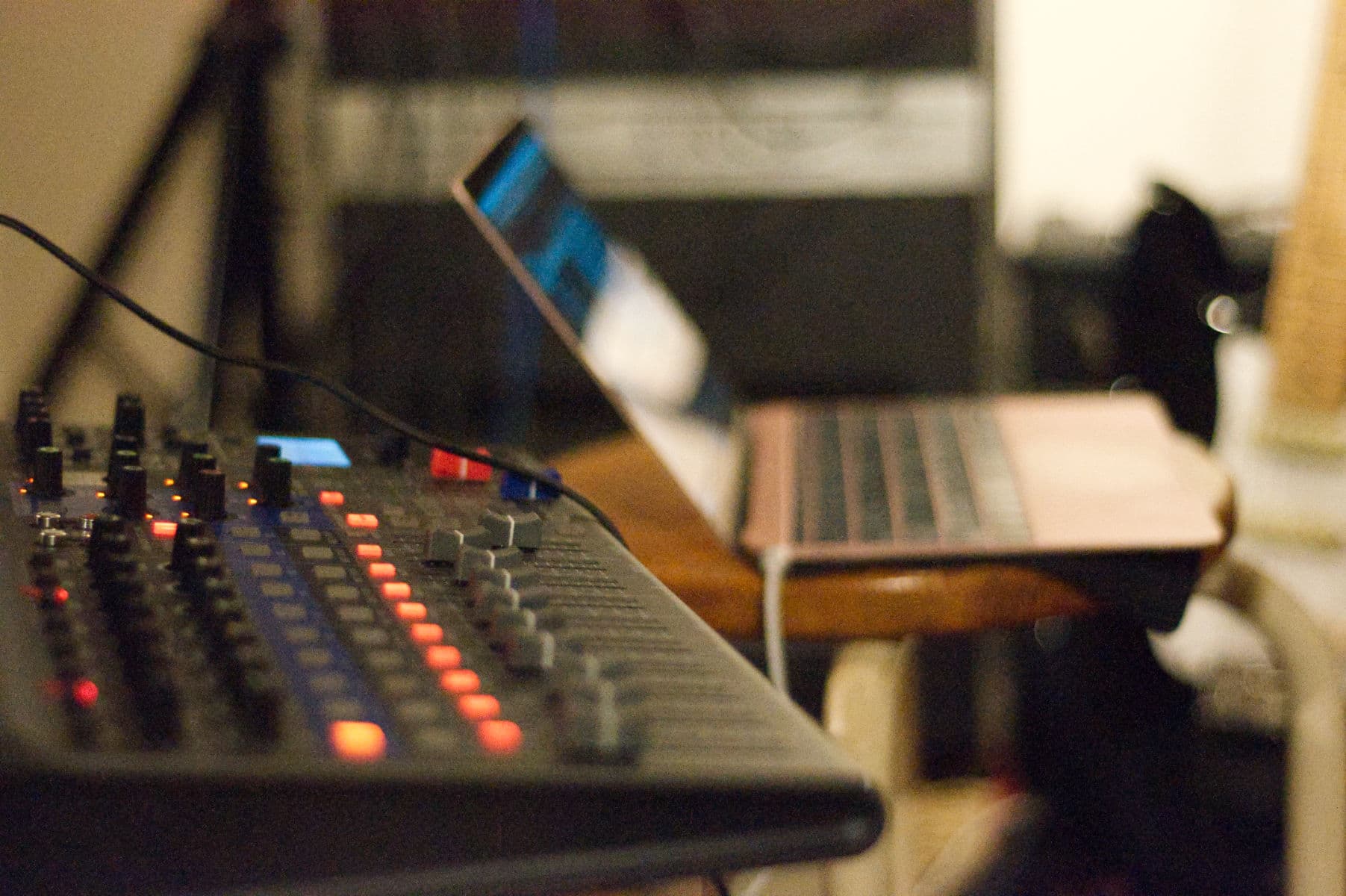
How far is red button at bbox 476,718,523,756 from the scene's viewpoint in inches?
10.8

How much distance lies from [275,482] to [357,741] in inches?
7.5

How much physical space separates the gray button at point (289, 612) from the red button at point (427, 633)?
0.03 meters

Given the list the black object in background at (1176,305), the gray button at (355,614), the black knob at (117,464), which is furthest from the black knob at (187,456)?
the black object in background at (1176,305)

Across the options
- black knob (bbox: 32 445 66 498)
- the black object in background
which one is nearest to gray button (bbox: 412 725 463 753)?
black knob (bbox: 32 445 66 498)

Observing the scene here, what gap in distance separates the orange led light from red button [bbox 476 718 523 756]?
2.1 inches

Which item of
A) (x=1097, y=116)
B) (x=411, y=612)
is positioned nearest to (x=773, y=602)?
(x=411, y=612)

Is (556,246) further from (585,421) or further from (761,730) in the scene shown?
(585,421)

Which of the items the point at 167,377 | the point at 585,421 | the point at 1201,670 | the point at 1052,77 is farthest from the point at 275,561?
the point at 1052,77

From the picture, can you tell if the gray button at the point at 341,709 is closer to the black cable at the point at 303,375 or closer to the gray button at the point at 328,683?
the gray button at the point at 328,683

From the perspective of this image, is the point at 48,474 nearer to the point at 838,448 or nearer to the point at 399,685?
the point at 399,685

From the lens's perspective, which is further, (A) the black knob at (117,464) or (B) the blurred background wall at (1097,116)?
(B) the blurred background wall at (1097,116)

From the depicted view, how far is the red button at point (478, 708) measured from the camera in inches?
11.4

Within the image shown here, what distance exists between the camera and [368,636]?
33cm

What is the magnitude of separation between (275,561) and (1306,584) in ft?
3.06
